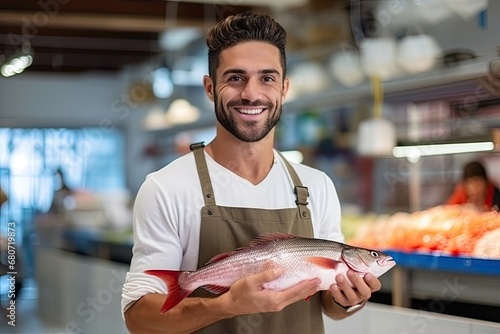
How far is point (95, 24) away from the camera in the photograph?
19.0ft

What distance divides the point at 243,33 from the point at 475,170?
2.38 meters

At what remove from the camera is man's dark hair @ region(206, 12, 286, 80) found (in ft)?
4.76

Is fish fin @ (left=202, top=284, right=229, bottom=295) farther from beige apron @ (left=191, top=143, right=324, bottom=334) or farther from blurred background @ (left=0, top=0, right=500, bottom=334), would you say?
blurred background @ (left=0, top=0, right=500, bottom=334)

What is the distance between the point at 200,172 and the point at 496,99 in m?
2.33

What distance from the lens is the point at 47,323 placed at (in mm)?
4914

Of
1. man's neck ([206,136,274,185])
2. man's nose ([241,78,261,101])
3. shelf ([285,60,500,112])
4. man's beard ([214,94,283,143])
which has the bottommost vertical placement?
man's neck ([206,136,274,185])

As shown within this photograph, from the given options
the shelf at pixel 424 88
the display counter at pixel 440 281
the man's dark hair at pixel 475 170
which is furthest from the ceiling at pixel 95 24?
the display counter at pixel 440 281

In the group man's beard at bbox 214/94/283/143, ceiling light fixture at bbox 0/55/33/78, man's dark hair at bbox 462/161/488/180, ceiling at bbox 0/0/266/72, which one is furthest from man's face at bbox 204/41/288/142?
ceiling light fixture at bbox 0/55/33/78

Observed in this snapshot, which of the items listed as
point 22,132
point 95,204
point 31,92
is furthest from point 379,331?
point 31,92

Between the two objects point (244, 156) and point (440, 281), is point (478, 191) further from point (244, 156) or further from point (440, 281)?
point (244, 156)

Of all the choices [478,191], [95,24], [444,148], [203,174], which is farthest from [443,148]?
[95,24]

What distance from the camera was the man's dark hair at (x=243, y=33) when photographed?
1452 mm

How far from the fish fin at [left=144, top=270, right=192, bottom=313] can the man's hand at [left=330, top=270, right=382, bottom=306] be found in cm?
26

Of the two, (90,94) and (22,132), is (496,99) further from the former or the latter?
(90,94)
